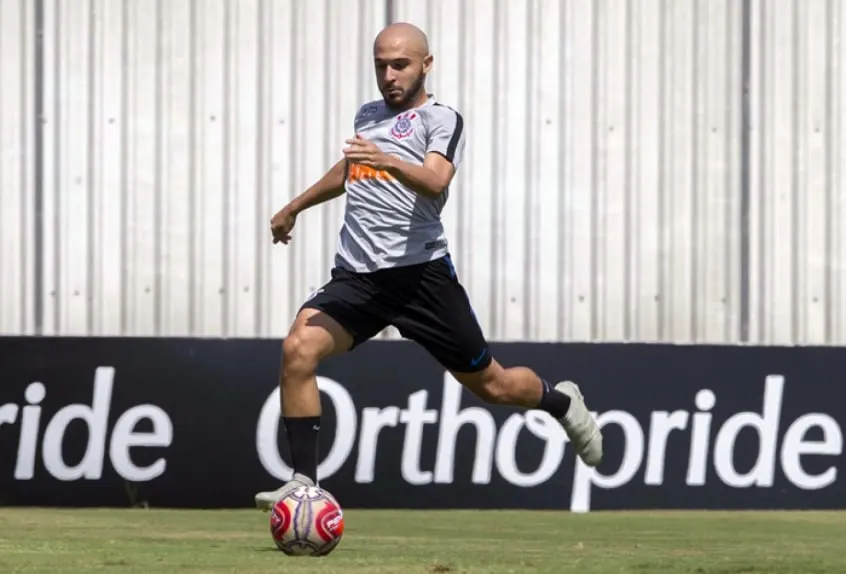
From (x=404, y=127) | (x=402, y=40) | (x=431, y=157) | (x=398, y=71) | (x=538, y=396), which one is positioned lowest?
(x=538, y=396)

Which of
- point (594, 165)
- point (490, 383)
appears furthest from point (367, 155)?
point (594, 165)

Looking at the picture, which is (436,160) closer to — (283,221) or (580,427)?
(283,221)

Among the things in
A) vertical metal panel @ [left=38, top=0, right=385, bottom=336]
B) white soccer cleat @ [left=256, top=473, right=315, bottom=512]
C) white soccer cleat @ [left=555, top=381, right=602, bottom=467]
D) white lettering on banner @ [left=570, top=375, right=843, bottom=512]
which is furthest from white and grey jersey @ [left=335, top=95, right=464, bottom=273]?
vertical metal panel @ [left=38, top=0, right=385, bottom=336]

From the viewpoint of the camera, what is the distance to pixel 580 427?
28.3 feet

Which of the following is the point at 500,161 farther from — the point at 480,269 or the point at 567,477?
the point at 567,477

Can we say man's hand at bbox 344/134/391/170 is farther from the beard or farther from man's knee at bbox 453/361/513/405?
man's knee at bbox 453/361/513/405

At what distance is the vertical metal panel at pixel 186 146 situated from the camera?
11.9 metres

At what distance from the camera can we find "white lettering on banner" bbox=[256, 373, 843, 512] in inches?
433

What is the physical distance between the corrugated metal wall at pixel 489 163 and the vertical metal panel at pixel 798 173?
0.01m

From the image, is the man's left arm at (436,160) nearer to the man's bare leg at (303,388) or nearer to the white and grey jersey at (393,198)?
the white and grey jersey at (393,198)

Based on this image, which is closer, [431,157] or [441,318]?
[431,157]

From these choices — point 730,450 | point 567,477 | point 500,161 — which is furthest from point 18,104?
point 730,450

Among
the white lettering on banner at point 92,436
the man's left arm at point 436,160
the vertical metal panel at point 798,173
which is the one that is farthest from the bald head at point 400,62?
the vertical metal panel at point 798,173

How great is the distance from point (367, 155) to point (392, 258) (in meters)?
0.73
